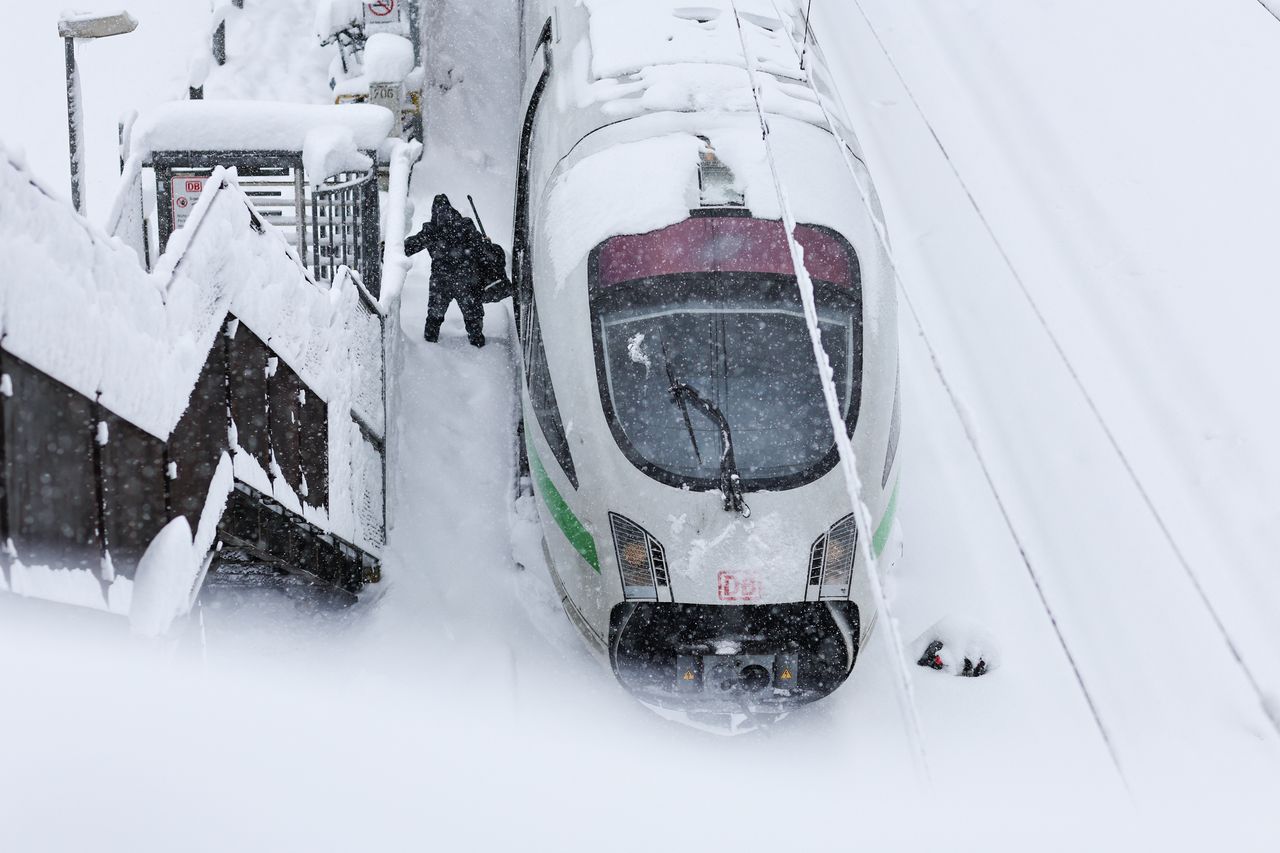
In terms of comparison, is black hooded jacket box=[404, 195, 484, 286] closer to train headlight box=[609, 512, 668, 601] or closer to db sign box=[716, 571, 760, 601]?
train headlight box=[609, 512, 668, 601]

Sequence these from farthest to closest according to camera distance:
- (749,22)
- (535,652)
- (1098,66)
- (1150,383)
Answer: (1098,66) < (1150,383) < (749,22) < (535,652)

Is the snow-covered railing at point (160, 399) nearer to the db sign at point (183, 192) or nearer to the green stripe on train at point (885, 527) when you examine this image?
the db sign at point (183, 192)

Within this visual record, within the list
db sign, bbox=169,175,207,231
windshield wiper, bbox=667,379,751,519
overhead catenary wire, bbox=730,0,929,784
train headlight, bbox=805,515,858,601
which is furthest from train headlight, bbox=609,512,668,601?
db sign, bbox=169,175,207,231

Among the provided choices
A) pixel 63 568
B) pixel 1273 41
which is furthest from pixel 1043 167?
pixel 63 568

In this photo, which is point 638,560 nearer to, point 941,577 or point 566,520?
point 566,520

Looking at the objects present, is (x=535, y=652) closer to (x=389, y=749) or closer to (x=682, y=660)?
(x=682, y=660)

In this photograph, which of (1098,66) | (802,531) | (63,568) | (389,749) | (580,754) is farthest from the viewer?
(1098,66)
